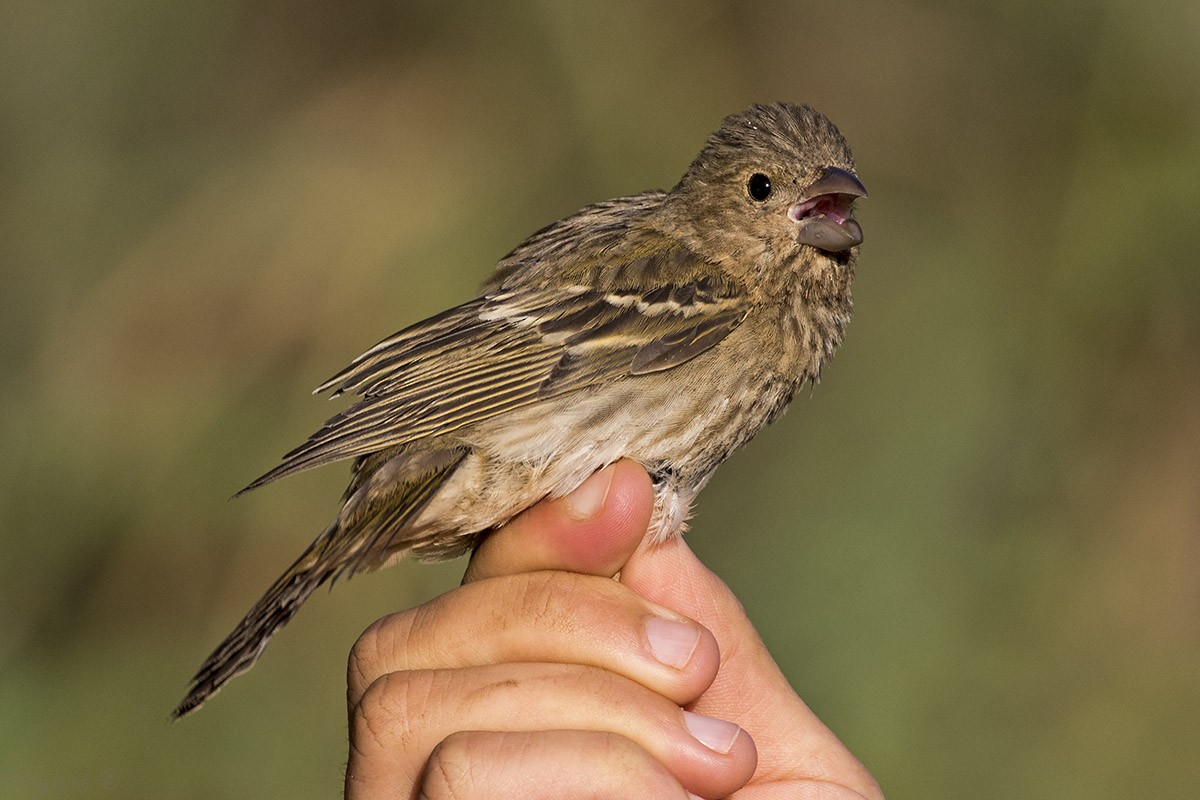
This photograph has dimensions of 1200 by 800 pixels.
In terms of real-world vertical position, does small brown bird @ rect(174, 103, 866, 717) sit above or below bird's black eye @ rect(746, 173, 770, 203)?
below

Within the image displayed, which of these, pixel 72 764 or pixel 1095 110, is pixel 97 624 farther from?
pixel 1095 110

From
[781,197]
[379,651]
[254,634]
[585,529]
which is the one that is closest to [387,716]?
[379,651]

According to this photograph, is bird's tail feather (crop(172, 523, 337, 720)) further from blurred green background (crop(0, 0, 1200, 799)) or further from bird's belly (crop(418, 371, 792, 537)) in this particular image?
blurred green background (crop(0, 0, 1200, 799))

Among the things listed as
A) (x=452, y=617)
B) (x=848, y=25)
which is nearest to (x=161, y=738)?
(x=452, y=617)

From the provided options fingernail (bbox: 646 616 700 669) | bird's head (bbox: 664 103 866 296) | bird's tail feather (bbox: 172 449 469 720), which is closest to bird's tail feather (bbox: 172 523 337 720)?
bird's tail feather (bbox: 172 449 469 720)

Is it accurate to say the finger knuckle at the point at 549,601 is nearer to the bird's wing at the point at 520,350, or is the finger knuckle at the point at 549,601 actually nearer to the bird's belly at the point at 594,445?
the bird's belly at the point at 594,445

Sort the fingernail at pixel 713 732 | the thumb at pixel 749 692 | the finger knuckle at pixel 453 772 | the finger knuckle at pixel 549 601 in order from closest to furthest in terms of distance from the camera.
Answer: the finger knuckle at pixel 453 772 < the fingernail at pixel 713 732 < the finger knuckle at pixel 549 601 < the thumb at pixel 749 692

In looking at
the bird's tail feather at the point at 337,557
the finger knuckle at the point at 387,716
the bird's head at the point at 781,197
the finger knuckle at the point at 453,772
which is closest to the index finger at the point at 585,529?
the bird's tail feather at the point at 337,557

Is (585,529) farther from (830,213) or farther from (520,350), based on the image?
(830,213)
